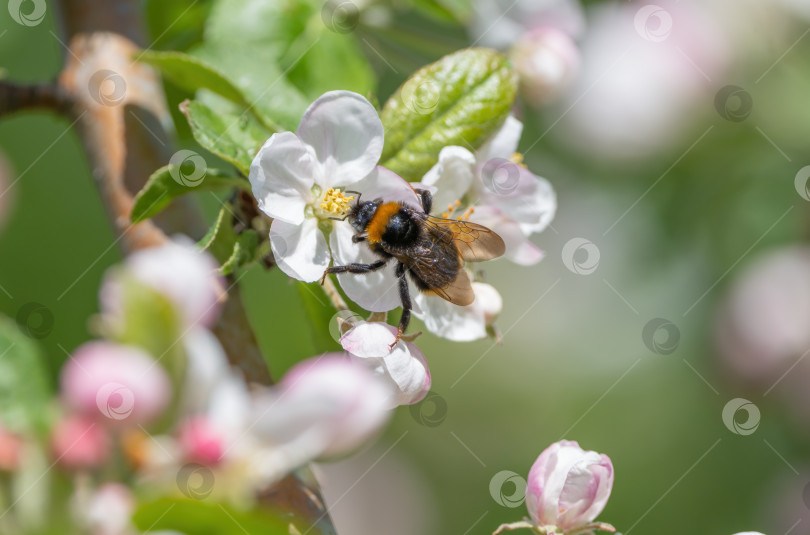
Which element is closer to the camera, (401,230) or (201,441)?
(201,441)

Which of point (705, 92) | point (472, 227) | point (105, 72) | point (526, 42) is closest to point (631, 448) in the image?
point (705, 92)

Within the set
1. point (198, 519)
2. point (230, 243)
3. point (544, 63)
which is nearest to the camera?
point (198, 519)

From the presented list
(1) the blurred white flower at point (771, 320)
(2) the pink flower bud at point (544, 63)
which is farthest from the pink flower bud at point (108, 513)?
(1) the blurred white flower at point (771, 320)

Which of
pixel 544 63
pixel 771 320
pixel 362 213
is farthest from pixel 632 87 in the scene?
pixel 362 213

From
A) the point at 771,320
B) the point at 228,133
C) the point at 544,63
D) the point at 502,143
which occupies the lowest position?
the point at 228,133

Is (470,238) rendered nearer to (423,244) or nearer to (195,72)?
(423,244)

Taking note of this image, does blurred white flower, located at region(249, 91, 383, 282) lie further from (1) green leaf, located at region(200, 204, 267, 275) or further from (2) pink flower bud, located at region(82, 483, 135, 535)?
(2) pink flower bud, located at region(82, 483, 135, 535)

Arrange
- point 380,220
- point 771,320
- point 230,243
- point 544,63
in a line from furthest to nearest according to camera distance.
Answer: point 771,320 < point 544,63 < point 380,220 < point 230,243
